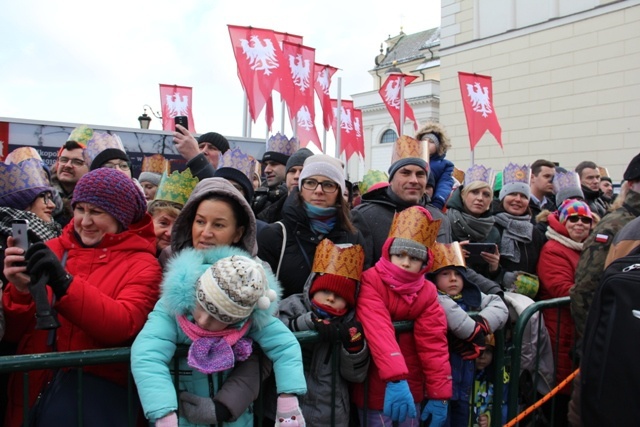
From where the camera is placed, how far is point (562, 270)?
13.4 ft

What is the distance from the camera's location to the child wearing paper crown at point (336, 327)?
8.75 feet

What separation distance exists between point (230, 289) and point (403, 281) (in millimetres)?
1188

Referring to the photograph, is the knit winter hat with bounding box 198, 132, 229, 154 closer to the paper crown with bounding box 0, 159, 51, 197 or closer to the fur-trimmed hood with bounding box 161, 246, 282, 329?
the paper crown with bounding box 0, 159, 51, 197

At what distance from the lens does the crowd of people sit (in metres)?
2.05

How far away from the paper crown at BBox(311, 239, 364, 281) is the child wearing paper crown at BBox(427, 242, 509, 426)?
663 mm

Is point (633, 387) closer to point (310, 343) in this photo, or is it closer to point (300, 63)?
point (310, 343)

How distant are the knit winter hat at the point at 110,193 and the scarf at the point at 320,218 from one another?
3.65ft

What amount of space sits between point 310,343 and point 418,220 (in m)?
0.95

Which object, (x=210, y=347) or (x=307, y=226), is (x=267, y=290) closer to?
(x=210, y=347)

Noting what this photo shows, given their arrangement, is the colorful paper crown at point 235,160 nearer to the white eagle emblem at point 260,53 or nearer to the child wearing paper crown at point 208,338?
the child wearing paper crown at point 208,338

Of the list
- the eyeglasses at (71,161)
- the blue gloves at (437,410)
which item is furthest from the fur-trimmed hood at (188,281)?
the eyeglasses at (71,161)

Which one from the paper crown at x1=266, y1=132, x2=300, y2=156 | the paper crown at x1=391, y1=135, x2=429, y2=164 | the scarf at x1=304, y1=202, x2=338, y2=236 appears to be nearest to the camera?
the scarf at x1=304, y1=202, x2=338, y2=236

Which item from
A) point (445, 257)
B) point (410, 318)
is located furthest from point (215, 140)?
point (410, 318)

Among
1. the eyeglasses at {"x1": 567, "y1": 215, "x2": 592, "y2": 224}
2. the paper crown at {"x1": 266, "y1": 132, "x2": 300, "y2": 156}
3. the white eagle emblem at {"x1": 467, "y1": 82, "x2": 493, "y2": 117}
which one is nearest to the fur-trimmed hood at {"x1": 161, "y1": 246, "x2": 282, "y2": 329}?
the eyeglasses at {"x1": 567, "y1": 215, "x2": 592, "y2": 224}
